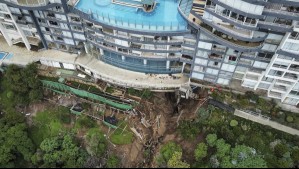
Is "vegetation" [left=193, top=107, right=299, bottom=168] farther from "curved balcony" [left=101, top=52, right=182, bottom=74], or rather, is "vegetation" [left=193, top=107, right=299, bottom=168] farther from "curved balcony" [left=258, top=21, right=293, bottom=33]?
"curved balcony" [left=258, top=21, right=293, bottom=33]

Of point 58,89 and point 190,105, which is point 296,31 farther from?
point 58,89

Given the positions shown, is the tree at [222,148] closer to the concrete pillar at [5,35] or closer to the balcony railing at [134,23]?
the balcony railing at [134,23]

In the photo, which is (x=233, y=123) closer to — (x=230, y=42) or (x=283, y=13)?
(x=230, y=42)

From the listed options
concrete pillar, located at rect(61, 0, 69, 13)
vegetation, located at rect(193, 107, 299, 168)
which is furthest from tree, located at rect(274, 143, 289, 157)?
concrete pillar, located at rect(61, 0, 69, 13)

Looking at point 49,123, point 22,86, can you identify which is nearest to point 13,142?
point 49,123

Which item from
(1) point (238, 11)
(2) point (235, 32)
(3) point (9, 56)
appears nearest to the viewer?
(1) point (238, 11)

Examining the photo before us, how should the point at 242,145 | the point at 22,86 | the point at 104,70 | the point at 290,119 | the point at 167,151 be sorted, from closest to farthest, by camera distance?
1. the point at 242,145
2. the point at 167,151
3. the point at 290,119
4. the point at 22,86
5. the point at 104,70
